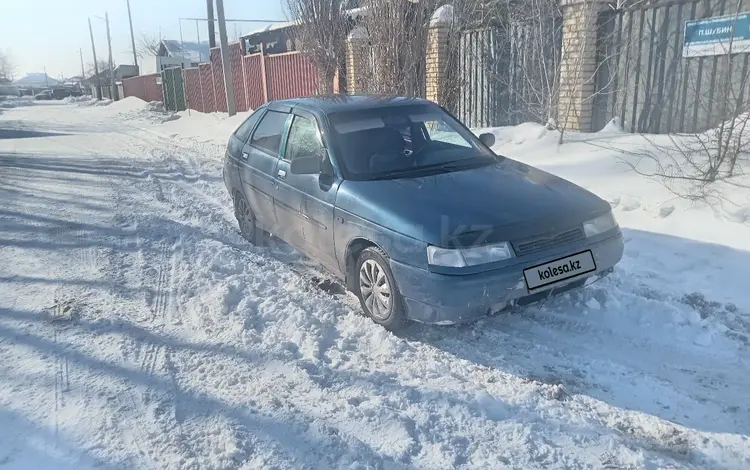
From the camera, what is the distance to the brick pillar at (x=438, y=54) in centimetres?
1071

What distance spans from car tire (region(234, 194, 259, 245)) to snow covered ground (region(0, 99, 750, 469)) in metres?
0.16

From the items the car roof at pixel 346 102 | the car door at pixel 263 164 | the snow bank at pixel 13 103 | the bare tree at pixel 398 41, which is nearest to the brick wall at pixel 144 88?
the snow bank at pixel 13 103

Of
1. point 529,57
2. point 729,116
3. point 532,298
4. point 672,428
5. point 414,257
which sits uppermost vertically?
point 529,57

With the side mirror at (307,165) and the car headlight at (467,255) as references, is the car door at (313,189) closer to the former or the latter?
the side mirror at (307,165)

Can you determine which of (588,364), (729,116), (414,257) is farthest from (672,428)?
(729,116)

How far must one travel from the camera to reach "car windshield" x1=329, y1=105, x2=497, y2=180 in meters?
4.18

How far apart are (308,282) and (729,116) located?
4649 mm

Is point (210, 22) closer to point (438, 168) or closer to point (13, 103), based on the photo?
point (438, 168)

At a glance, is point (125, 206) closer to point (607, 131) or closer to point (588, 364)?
point (588, 364)

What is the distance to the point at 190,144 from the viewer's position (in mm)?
15031

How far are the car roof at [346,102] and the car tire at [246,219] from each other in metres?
1.17

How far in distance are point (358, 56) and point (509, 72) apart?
323 cm

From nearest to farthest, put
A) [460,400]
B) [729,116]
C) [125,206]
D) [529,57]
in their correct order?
[460,400], [729,116], [125,206], [529,57]

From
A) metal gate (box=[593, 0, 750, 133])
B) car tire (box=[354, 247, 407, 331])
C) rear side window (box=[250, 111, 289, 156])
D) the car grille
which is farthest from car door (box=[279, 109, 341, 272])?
metal gate (box=[593, 0, 750, 133])
